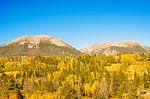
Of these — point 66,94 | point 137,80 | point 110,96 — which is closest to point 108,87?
point 110,96

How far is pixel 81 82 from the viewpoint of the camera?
19850cm

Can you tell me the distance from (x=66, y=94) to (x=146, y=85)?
9847 cm

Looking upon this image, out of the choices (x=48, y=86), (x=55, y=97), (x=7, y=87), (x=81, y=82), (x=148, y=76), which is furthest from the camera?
(x=81, y=82)

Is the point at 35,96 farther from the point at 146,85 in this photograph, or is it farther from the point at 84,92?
the point at 146,85

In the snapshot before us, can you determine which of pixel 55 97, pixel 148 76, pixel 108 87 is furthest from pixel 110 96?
pixel 55 97

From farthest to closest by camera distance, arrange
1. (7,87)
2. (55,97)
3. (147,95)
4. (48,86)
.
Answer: (48,86)
(147,95)
(55,97)
(7,87)

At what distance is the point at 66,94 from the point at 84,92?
84.1 meters

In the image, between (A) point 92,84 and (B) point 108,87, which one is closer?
(B) point 108,87

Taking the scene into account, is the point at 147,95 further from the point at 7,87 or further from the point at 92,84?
the point at 7,87

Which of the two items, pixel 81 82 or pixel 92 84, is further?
pixel 81 82

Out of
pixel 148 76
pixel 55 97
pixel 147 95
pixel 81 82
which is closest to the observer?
pixel 55 97

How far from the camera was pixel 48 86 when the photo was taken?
168250 mm

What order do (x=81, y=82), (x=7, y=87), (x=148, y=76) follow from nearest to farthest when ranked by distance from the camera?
(x=7, y=87) → (x=148, y=76) → (x=81, y=82)

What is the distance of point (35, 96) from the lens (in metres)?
108
